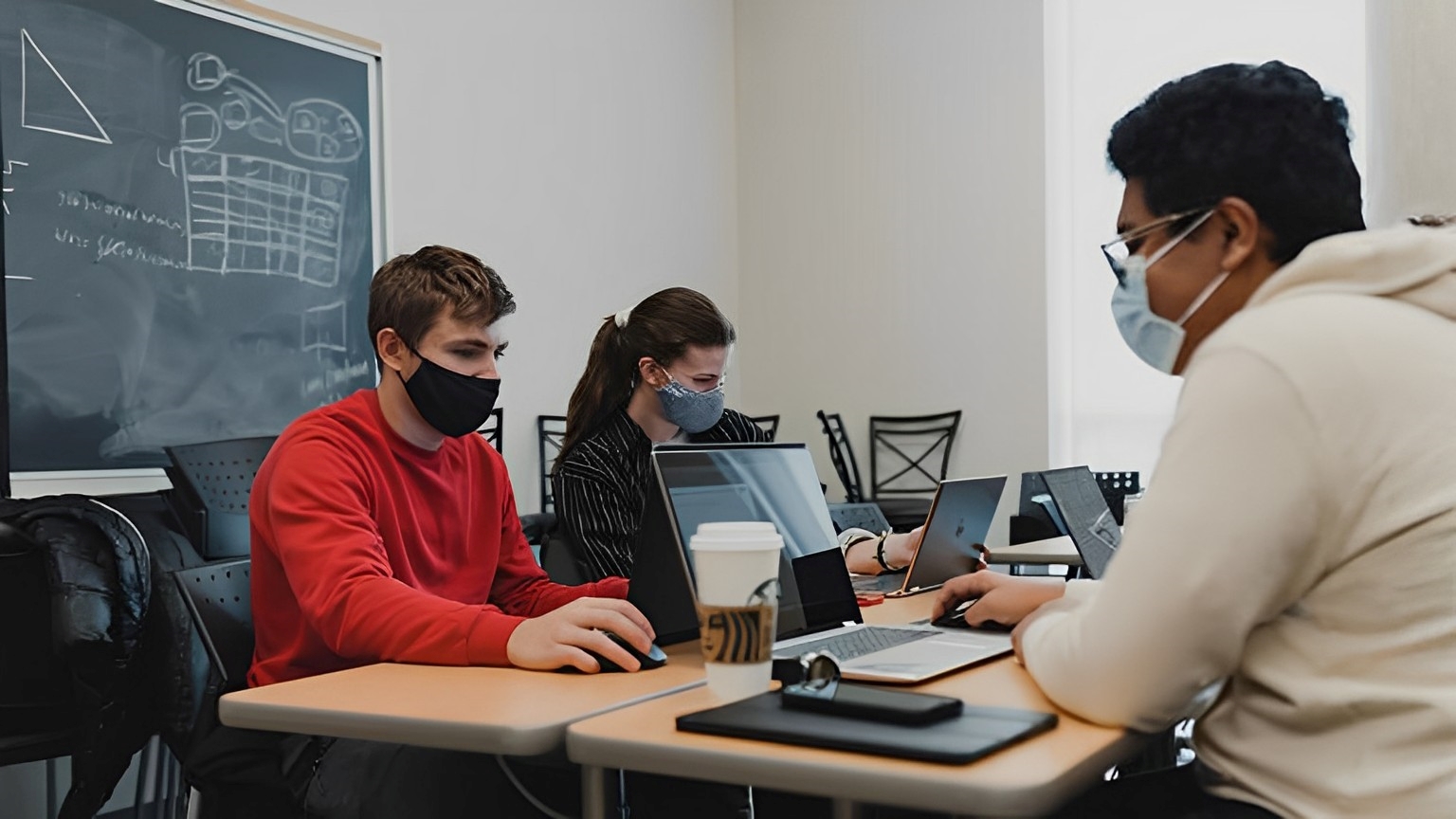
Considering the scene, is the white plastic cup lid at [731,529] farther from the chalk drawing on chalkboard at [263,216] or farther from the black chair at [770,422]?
the black chair at [770,422]

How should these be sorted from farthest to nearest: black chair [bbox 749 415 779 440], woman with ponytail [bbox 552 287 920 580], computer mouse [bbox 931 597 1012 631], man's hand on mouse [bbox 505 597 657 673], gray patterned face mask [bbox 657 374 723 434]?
1. black chair [bbox 749 415 779 440]
2. gray patterned face mask [bbox 657 374 723 434]
3. woman with ponytail [bbox 552 287 920 580]
4. computer mouse [bbox 931 597 1012 631]
5. man's hand on mouse [bbox 505 597 657 673]

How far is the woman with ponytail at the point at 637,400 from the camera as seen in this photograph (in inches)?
88.9

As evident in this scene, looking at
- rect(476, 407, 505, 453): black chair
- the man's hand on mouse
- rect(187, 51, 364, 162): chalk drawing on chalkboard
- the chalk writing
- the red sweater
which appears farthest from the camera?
rect(476, 407, 505, 453): black chair

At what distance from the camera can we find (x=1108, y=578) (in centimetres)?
106

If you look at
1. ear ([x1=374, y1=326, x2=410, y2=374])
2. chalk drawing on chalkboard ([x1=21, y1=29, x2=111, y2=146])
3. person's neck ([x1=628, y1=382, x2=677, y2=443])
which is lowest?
person's neck ([x1=628, y1=382, x2=677, y2=443])

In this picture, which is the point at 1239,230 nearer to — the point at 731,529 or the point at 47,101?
the point at 731,529

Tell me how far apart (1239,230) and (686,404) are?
1327mm

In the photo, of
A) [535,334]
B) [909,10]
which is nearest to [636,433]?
[535,334]

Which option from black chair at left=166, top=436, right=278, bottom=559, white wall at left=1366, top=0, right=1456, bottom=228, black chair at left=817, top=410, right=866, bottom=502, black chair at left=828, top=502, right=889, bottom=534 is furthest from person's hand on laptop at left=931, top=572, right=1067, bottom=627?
black chair at left=817, top=410, right=866, bottom=502

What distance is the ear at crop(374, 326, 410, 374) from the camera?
6.15ft

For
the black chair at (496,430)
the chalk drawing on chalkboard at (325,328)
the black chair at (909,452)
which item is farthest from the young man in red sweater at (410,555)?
the black chair at (909,452)

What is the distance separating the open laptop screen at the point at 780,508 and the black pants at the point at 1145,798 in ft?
1.40

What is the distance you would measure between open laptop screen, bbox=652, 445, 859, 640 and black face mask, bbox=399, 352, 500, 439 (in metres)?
0.42

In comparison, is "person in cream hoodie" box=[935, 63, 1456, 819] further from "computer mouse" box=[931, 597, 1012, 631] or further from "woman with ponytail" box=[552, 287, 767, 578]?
"woman with ponytail" box=[552, 287, 767, 578]
